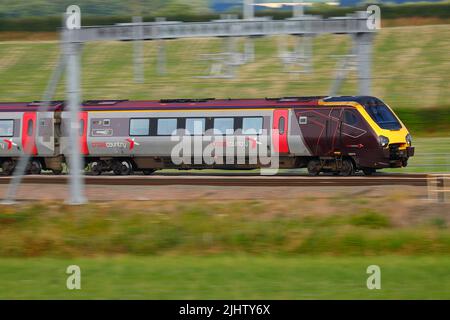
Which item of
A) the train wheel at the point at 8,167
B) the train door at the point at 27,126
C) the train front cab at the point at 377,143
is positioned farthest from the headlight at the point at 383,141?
the train wheel at the point at 8,167

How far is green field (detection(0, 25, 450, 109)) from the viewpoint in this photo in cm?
6050

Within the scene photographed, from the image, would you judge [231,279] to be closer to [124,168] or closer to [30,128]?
[124,168]

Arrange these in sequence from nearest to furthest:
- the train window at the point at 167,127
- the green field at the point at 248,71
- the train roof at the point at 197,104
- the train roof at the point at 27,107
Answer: the train roof at the point at 197,104 < the train window at the point at 167,127 < the train roof at the point at 27,107 < the green field at the point at 248,71

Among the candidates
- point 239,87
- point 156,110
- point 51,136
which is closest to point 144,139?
point 156,110

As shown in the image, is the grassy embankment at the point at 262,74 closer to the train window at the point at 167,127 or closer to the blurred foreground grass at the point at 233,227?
the train window at the point at 167,127

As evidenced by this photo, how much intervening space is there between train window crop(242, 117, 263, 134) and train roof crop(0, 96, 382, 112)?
1.61 ft

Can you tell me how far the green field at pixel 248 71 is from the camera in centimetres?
6050

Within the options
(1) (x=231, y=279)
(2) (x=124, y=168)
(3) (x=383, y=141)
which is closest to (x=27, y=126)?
(2) (x=124, y=168)

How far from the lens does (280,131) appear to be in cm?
3275

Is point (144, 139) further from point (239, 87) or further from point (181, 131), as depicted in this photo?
point (239, 87)

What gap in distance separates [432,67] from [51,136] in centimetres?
3661

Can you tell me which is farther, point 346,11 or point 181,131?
point 346,11

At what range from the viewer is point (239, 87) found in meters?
62.3

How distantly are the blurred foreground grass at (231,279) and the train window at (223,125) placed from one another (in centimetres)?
1327
